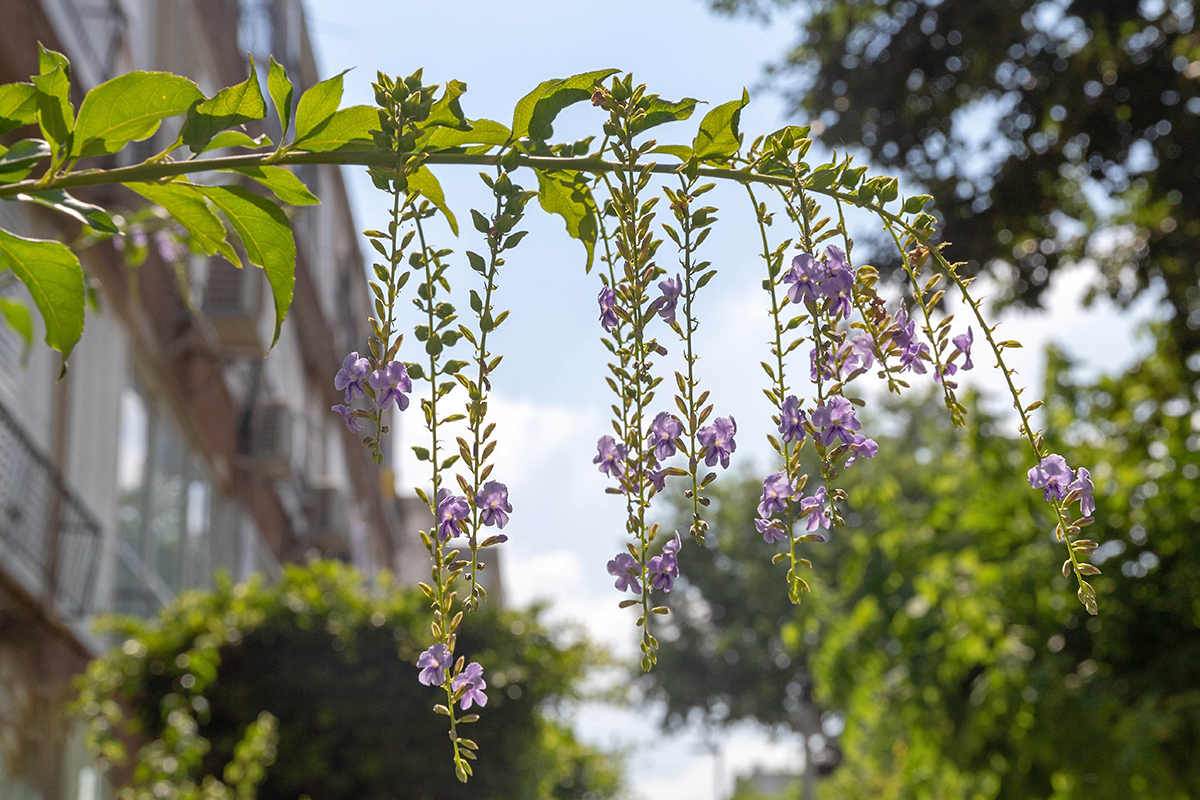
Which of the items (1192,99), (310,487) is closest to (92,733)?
(1192,99)

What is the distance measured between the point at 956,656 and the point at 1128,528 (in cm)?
108

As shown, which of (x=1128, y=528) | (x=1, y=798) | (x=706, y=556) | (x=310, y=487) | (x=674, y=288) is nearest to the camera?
(x=674, y=288)

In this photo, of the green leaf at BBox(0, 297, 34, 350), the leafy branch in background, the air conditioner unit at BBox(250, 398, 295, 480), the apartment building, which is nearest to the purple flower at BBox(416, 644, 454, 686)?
the leafy branch in background

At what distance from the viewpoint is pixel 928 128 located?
23.2 ft

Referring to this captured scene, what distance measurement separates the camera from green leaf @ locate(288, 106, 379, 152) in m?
1.45

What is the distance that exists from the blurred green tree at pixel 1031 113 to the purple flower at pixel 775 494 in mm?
5297

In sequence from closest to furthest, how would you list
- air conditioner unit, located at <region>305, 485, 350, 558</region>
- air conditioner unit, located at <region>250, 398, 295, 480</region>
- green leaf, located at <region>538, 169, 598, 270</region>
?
green leaf, located at <region>538, 169, 598, 270</region> → air conditioner unit, located at <region>250, 398, 295, 480</region> → air conditioner unit, located at <region>305, 485, 350, 558</region>

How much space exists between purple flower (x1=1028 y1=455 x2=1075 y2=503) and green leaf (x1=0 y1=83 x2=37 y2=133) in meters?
1.29

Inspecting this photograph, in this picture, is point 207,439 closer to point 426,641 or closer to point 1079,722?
point 426,641

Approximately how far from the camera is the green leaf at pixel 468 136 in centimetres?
144

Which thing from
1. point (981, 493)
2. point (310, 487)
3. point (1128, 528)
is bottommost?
point (1128, 528)

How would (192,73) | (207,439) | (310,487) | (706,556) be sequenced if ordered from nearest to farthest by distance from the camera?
(192,73) → (207,439) → (310,487) → (706,556)

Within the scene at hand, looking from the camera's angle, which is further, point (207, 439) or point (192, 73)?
point (207, 439)

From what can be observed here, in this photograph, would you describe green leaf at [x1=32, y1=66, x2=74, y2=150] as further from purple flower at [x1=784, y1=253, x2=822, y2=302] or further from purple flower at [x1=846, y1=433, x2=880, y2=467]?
purple flower at [x1=846, y1=433, x2=880, y2=467]
